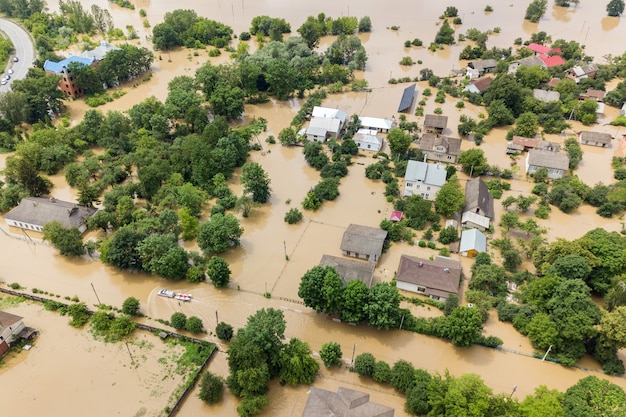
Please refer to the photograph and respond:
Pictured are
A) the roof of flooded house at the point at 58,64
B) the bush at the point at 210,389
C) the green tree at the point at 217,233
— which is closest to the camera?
the bush at the point at 210,389

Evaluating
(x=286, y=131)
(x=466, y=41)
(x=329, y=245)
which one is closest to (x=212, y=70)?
(x=286, y=131)

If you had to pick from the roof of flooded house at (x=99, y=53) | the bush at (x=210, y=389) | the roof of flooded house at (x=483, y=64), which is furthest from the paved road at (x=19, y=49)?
the roof of flooded house at (x=483, y=64)

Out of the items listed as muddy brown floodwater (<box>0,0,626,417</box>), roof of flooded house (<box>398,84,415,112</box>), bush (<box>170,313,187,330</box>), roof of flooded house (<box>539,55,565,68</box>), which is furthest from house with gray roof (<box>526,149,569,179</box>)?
bush (<box>170,313,187,330</box>)

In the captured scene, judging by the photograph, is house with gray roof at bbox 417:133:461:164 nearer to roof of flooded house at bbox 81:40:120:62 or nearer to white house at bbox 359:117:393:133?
white house at bbox 359:117:393:133

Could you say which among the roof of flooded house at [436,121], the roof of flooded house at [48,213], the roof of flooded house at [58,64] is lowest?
the roof of flooded house at [48,213]

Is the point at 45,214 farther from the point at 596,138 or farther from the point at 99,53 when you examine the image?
the point at 596,138

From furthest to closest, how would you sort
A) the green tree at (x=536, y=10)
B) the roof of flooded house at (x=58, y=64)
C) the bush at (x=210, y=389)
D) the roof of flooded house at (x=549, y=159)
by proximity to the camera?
the green tree at (x=536, y=10) → the roof of flooded house at (x=58, y=64) → the roof of flooded house at (x=549, y=159) → the bush at (x=210, y=389)

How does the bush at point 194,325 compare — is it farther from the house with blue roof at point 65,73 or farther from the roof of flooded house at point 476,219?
the house with blue roof at point 65,73
